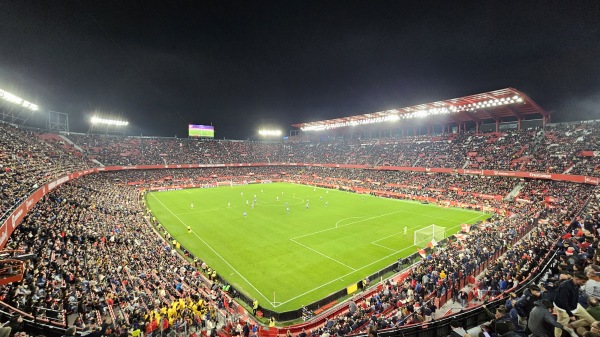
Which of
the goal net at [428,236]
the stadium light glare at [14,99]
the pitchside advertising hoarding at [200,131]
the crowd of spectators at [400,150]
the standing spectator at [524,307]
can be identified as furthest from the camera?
the pitchside advertising hoarding at [200,131]

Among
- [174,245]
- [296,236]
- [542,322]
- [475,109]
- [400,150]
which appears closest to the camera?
[542,322]

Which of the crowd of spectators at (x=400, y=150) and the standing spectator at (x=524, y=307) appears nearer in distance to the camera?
the standing spectator at (x=524, y=307)

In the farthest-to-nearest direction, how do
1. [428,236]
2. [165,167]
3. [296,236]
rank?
[165,167] → [296,236] → [428,236]

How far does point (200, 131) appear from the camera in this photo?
9106 cm

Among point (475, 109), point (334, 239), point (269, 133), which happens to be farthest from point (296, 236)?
point (269, 133)

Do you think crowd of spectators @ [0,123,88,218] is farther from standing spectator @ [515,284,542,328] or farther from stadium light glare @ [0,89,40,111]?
standing spectator @ [515,284,542,328]

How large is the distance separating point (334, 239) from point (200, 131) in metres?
73.2

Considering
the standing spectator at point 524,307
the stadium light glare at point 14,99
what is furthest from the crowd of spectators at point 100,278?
the stadium light glare at point 14,99

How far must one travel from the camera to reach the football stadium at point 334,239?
1030cm

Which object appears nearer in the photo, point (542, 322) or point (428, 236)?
point (542, 322)

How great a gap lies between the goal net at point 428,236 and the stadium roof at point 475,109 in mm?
25781

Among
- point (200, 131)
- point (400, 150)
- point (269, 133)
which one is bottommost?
point (400, 150)

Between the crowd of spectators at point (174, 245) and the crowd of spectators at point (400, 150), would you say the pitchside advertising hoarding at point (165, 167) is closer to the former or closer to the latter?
the crowd of spectators at point (174, 245)

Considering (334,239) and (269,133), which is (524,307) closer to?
(334,239)
